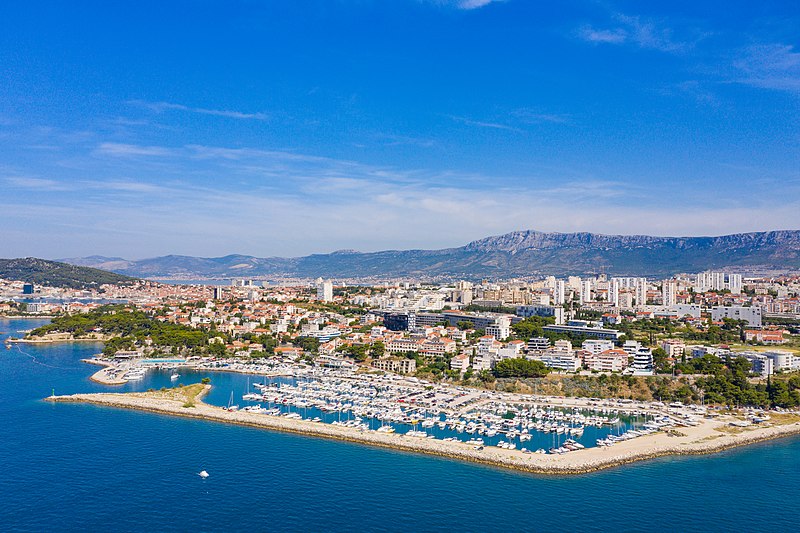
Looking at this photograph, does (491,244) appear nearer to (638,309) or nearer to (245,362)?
(638,309)

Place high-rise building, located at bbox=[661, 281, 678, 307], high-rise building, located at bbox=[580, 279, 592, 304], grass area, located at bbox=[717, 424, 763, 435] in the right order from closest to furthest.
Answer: grass area, located at bbox=[717, 424, 763, 435] < high-rise building, located at bbox=[661, 281, 678, 307] < high-rise building, located at bbox=[580, 279, 592, 304]

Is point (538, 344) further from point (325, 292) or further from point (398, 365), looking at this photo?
point (325, 292)

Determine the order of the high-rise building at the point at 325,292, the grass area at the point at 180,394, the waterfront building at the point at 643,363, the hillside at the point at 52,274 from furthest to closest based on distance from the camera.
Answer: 1. the hillside at the point at 52,274
2. the high-rise building at the point at 325,292
3. the waterfront building at the point at 643,363
4. the grass area at the point at 180,394

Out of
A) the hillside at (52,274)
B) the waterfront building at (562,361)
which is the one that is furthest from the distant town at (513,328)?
the hillside at (52,274)

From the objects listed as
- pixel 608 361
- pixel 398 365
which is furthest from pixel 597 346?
pixel 398 365

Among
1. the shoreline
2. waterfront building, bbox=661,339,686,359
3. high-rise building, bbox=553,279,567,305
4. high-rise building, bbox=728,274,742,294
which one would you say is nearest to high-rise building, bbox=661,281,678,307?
high-rise building, bbox=553,279,567,305

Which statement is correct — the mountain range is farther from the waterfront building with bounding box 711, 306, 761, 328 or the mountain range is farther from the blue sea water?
the blue sea water

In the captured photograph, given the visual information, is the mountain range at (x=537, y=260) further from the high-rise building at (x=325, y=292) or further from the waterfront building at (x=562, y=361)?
the waterfront building at (x=562, y=361)
